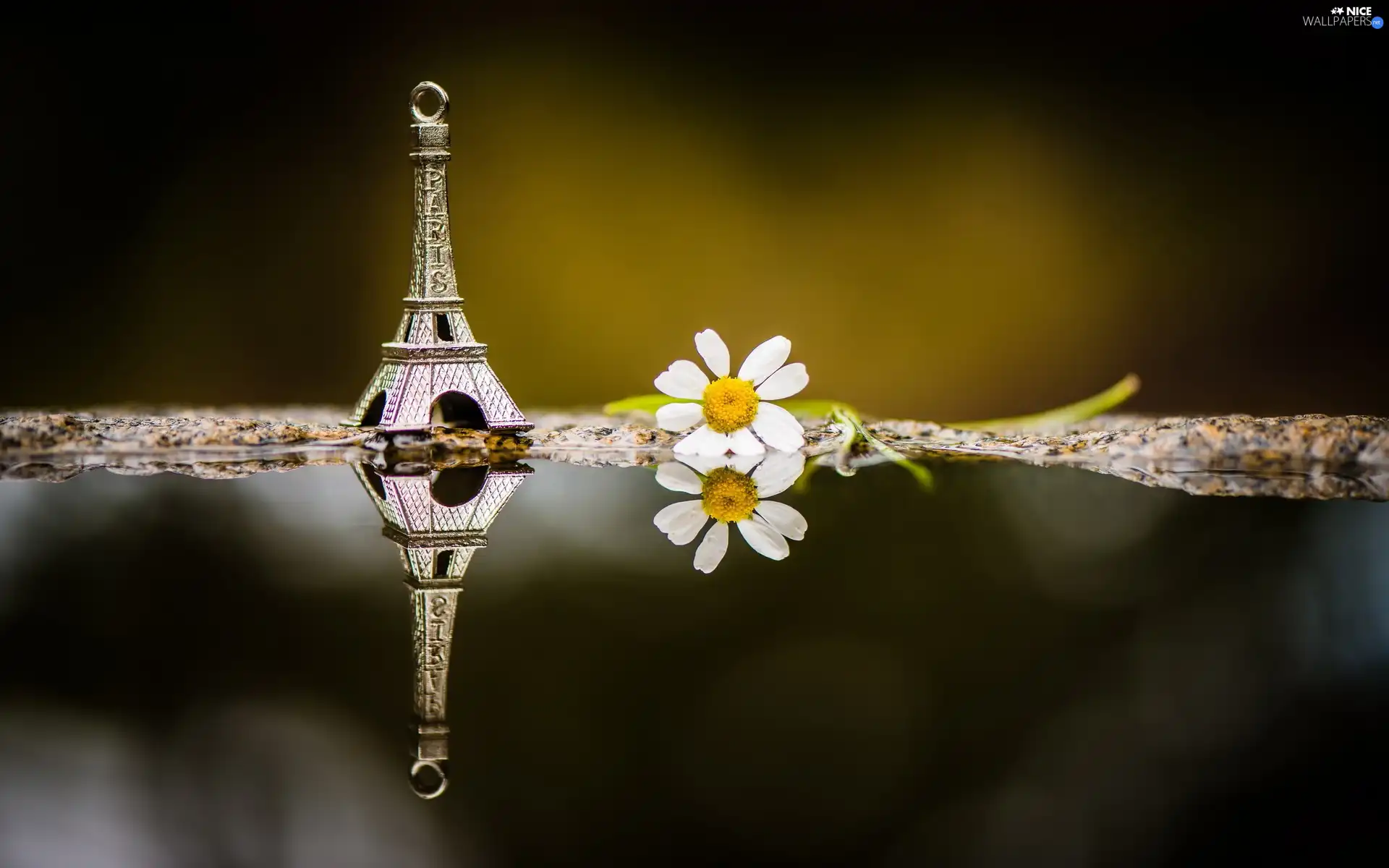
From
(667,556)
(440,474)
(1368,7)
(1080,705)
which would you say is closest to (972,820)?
(1080,705)

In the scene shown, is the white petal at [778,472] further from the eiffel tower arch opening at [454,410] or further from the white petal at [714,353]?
the eiffel tower arch opening at [454,410]

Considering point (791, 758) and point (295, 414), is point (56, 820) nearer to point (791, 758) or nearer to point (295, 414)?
point (791, 758)

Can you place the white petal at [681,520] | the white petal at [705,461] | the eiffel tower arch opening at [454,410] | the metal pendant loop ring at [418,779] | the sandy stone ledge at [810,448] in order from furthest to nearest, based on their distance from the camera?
the eiffel tower arch opening at [454,410], the white petal at [705,461], the sandy stone ledge at [810,448], the white petal at [681,520], the metal pendant loop ring at [418,779]

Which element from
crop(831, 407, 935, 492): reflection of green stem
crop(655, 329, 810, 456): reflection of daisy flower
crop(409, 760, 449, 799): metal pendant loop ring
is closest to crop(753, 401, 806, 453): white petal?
crop(655, 329, 810, 456): reflection of daisy flower

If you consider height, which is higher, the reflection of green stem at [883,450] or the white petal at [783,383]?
the white petal at [783,383]

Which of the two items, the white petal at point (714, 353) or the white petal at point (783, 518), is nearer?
the white petal at point (783, 518)

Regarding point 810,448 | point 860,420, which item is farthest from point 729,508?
point 860,420

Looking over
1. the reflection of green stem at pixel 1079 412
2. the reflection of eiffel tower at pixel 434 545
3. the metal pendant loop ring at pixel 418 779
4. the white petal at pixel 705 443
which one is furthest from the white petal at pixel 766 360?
the metal pendant loop ring at pixel 418 779
